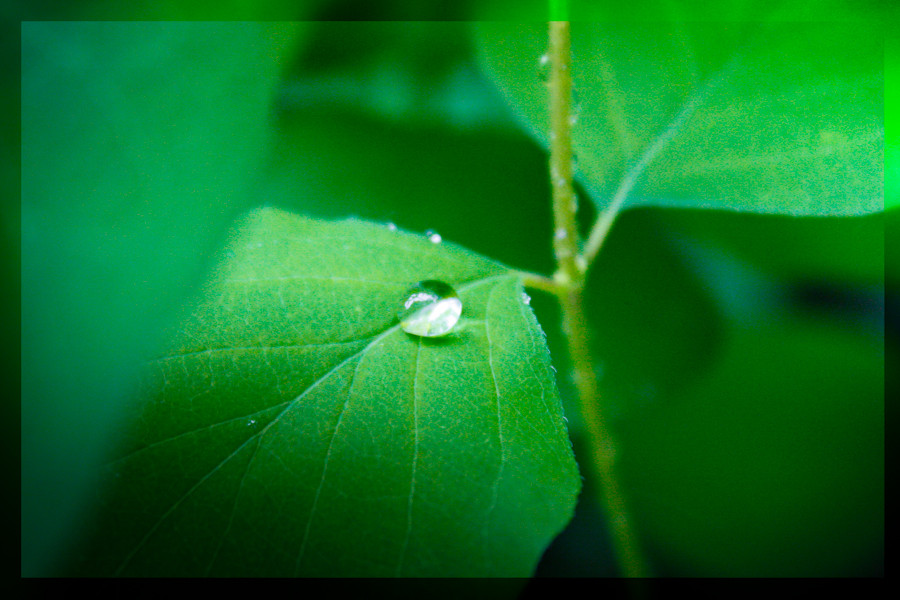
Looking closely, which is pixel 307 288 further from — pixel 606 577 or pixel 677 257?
pixel 677 257

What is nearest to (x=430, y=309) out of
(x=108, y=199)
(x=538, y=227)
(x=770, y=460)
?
(x=108, y=199)

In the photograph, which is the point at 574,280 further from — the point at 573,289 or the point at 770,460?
the point at 770,460

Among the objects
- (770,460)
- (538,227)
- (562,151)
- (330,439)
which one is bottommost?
(770,460)

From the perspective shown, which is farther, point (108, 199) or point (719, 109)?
point (719, 109)


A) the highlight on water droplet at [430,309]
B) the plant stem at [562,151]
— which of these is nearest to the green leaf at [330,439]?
the highlight on water droplet at [430,309]

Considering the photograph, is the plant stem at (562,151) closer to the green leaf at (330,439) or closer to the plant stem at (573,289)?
the plant stem at (573,289)

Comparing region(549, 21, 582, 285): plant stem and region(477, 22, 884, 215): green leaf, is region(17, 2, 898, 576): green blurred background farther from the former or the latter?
region(549, 21, 582, 285): plant stem

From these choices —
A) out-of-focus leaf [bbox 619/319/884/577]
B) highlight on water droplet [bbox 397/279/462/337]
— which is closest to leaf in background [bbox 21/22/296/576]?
highlight on water droplet [bbox 397/279/462/337]
